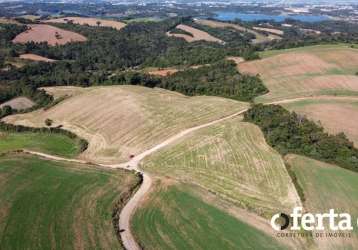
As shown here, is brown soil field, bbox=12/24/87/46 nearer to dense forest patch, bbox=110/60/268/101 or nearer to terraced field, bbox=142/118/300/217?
dense forest patch, bbox=110/60/268/101

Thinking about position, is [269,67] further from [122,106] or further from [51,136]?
[51,136]

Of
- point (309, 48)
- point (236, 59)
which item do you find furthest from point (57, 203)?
point (309, 48)

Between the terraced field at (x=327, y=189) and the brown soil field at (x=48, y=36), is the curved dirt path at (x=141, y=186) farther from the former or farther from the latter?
the brown soil field at (x=48, y=36)

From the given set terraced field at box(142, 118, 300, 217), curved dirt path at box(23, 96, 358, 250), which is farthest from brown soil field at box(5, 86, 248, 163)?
terraced field at box(142, 118, 300, 217)

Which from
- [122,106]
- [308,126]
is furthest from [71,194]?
[308,126]

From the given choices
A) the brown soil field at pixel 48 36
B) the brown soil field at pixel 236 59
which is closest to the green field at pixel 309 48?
the brown soil field at pixel 236 59

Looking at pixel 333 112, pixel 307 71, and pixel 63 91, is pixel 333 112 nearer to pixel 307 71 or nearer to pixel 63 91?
pixel 307 71

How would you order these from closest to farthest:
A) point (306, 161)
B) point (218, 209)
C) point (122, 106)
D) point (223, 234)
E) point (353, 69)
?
point (223, 234) < point (218, 209) < point (306, 161) < point (122, 106) < point (353, 69)
